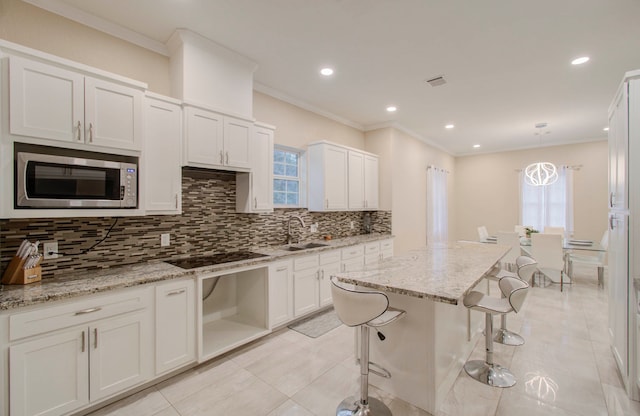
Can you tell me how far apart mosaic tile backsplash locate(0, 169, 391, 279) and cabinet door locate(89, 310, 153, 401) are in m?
0.64

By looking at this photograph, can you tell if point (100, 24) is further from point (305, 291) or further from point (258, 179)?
point (305, 291)

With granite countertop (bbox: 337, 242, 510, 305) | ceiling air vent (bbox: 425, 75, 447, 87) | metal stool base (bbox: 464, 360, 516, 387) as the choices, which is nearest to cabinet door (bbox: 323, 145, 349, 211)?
ceiling air vent (bbox: 425, 75, 447, 87)

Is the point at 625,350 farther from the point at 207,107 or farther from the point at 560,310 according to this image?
the point at 207,107

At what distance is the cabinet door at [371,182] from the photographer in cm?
501

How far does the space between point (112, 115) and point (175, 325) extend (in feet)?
5.53

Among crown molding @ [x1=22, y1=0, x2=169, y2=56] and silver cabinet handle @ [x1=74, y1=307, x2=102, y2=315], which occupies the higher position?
crown molding @ [x1=22, y1=0, x2=169, y2=56]

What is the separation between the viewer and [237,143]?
9.64 ft

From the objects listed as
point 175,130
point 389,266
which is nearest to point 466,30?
point 389,266

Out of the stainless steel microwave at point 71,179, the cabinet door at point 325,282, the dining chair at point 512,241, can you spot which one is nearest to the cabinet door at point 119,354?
the stainless steel microwave at point 71,179

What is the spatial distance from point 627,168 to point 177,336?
11.8ft

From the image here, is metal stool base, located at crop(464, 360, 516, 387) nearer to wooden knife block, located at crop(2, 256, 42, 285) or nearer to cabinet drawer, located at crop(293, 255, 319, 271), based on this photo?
cabinet drawer, located at crop(293, 255, 319, 271)

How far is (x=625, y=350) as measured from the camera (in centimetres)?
212

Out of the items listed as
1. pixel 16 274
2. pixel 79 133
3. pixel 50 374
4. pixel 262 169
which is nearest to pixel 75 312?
pixel 50 374

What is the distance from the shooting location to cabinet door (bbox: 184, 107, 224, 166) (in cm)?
259
